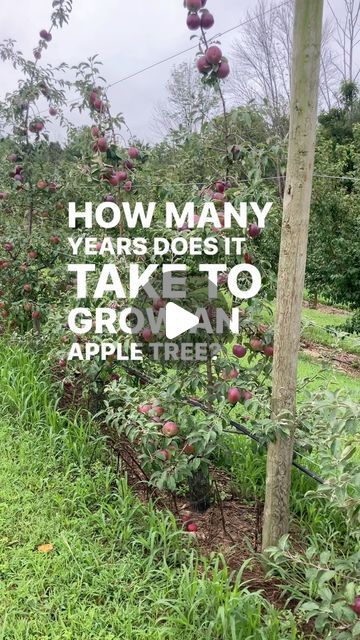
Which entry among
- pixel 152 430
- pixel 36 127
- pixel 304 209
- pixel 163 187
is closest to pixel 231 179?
pixel 163 187

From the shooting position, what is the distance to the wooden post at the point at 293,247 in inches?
62.7

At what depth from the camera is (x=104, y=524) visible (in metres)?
2.04

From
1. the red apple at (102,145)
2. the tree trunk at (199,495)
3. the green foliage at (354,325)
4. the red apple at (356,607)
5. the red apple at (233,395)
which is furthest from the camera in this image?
the green foliage at (354,325)

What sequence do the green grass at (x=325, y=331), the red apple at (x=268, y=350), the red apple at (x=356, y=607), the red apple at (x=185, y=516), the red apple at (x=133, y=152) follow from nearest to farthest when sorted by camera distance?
1. the red apple at (x=356, y=607)
2. the green grass at (x=325, y=331)
3. the red apple at (x=268, y=350)
4. the red apple at (x=185, y=516)
5. the red apple at (x=133, y=152)

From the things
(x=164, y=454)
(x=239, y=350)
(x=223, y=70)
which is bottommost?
(x=164, y=454)

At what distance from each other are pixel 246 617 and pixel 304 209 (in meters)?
1.23

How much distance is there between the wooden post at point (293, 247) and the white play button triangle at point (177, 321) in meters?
0.35

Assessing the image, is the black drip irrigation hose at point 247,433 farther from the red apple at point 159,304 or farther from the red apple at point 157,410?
the red apple at point 159,304

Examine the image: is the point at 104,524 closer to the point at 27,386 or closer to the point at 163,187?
the point at 27,386

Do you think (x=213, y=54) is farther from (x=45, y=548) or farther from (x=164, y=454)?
(x=45, y=548)

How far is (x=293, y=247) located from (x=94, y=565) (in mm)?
1278

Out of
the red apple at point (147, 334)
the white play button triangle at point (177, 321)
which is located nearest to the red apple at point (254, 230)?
the white play button triangle at point (177, 321)

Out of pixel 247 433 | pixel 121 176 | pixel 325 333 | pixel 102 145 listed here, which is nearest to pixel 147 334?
pixel 247 433

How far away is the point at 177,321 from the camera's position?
1998mm
